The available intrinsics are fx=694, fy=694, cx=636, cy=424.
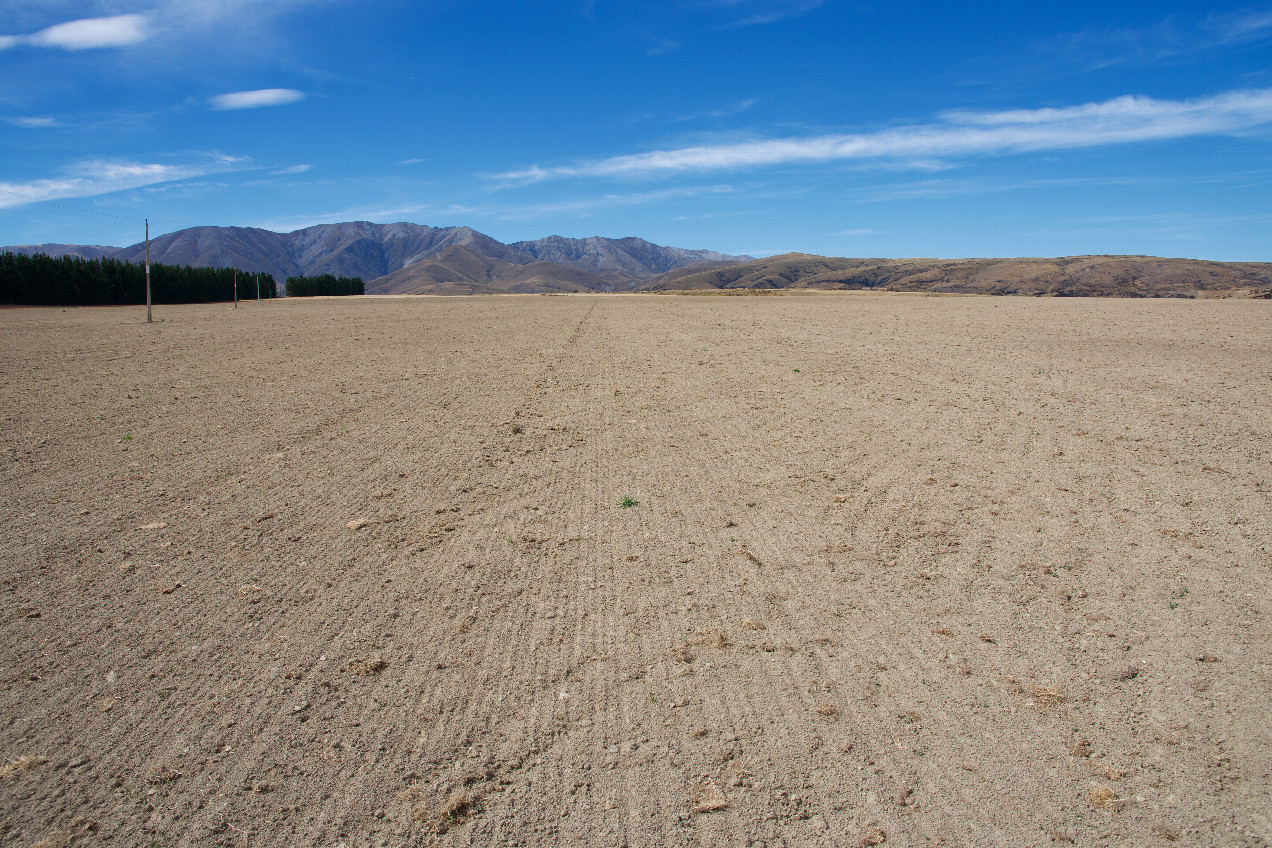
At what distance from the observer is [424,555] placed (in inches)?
224

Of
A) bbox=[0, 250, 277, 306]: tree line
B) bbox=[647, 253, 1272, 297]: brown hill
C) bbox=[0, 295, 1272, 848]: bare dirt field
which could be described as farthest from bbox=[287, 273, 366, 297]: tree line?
bbox=[647, 253, 1272, 297]: brown hill

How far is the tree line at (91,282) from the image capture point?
56.4 meters

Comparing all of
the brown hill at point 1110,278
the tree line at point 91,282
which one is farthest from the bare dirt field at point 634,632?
the brown hill at point 1110,278

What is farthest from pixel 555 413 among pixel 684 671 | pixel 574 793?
pixel 574 793

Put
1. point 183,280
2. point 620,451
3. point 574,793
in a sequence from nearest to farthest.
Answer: point 574,793, point 620,451, point 183,280

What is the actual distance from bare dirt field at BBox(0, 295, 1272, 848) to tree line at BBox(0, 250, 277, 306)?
62790mm

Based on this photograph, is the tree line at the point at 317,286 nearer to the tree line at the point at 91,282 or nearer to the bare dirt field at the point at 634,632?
the tree line at the point at 91,282

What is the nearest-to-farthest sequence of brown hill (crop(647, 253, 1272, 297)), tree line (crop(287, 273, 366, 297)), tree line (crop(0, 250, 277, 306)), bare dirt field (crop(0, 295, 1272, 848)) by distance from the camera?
bare dirt field (crop(0, 295, 1272, 848)) → tree line (crop(0, 250, 277, 306)) → tree line (crop(287, 273, 366, 297)) → brown hill (crop(647, 253, 1272, 297))

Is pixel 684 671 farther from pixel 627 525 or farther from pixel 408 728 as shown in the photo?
pixel 627 525

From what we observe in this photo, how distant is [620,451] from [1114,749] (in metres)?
6.42

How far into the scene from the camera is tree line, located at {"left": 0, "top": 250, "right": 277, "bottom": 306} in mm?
56375

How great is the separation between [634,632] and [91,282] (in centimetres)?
7714

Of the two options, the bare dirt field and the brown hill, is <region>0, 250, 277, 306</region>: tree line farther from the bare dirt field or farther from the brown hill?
the brown hill

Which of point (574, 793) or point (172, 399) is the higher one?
point (172, 399)
